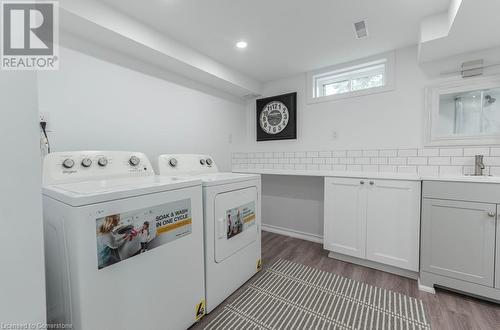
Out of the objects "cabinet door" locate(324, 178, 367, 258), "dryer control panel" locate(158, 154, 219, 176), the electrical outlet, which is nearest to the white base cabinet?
"cabinet door" locate(324, 178, 367, 258)

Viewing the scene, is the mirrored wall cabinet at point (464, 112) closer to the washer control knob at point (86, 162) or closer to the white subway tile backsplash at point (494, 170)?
the white subway tile backsplash at point (494, 170)

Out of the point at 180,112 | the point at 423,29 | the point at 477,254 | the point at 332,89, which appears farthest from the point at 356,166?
the point at 180,112

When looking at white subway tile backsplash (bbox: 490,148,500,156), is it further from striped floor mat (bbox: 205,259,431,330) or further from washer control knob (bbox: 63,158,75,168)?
washer control knob (bbox: 63,158,75,168)

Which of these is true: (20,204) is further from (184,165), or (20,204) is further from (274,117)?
(274,117)

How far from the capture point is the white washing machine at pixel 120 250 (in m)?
0.95

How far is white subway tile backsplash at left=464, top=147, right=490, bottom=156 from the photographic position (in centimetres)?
193

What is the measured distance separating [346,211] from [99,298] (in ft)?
6.83

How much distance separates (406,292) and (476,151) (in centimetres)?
142

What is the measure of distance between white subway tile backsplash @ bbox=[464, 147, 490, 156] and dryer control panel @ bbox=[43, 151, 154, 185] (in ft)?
9.38

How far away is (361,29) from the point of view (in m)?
1.91

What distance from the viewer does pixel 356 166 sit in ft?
8.45

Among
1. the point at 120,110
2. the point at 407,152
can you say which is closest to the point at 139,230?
the point at 120,110

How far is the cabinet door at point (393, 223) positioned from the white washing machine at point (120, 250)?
5.32 ft

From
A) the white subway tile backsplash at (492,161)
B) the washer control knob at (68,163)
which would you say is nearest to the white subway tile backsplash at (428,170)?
the white subway tile backsplash at (492,161)
